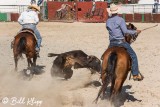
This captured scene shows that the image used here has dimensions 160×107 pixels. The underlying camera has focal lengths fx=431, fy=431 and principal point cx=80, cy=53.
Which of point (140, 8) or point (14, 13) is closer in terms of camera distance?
point (140, 8)

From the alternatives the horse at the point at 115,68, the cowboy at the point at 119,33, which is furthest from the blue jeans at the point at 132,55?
the horse at the point at 115,68

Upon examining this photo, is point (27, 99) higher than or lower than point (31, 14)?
lower

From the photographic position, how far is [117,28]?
27.7 feet

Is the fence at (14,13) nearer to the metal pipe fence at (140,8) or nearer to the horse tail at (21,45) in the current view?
the metal pipe fence at (140,8)

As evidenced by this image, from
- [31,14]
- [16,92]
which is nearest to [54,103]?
[16,92]

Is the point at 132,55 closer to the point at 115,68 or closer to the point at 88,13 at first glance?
the point at 115,68

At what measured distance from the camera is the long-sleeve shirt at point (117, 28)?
8398 millimetres

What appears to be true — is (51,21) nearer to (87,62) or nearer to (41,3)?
(41,3)

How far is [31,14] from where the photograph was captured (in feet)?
39.2

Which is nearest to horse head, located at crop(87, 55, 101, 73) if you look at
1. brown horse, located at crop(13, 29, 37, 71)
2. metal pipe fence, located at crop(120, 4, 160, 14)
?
brown horse, located at crop(13, 29, 37, 71)

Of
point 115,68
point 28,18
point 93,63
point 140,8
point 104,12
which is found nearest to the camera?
point 115,68

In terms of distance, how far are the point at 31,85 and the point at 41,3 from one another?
27.6 meters

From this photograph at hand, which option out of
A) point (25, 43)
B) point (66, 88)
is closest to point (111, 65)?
point (66, 88)

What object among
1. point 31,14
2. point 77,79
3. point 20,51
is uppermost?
point 31,14
